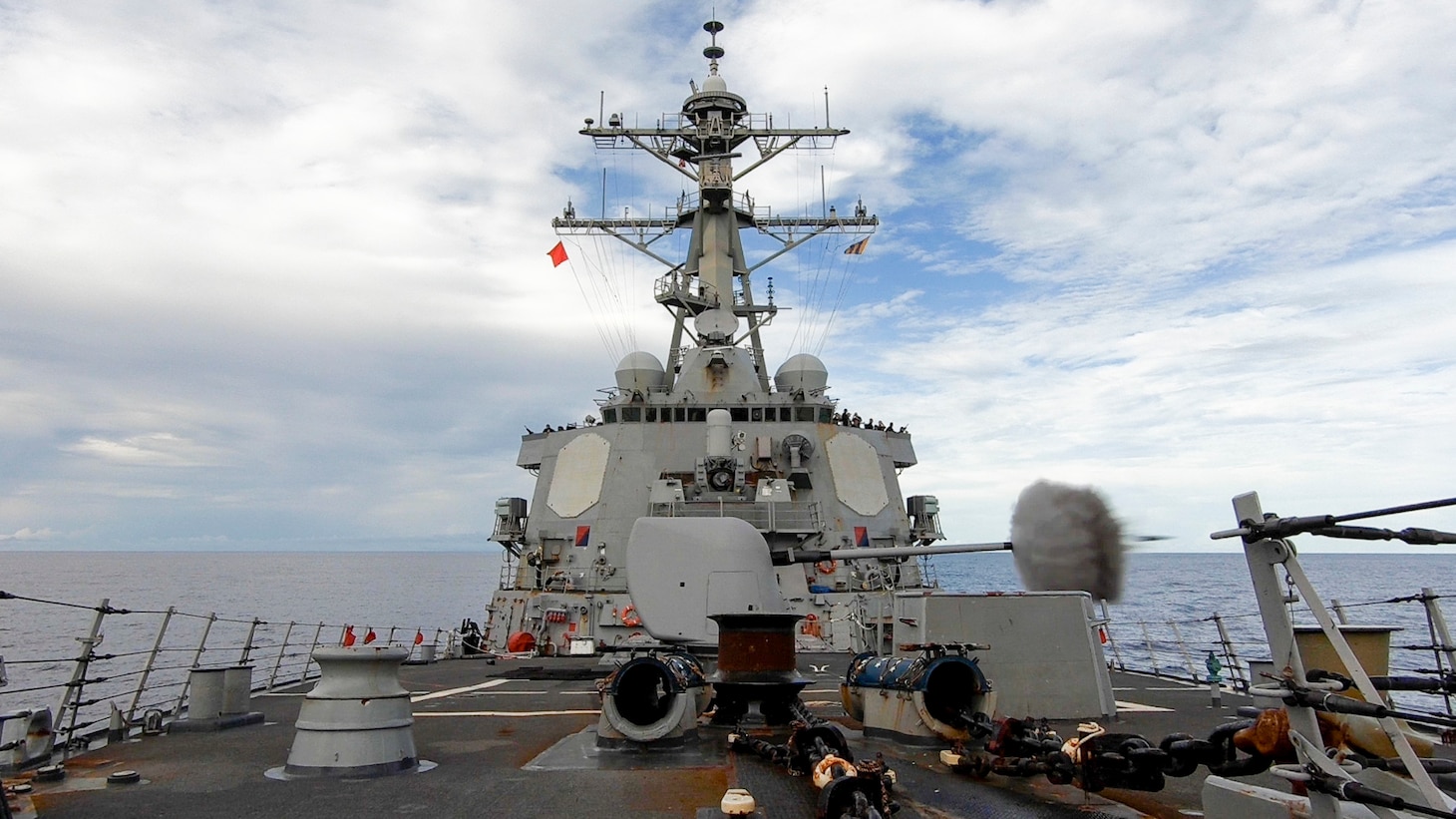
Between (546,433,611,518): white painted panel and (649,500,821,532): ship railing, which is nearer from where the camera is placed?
(649,500,821,532): ship railing

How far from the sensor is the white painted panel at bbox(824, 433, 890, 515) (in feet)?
55.0

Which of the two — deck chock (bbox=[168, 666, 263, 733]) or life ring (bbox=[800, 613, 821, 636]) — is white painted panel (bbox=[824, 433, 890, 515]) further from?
deck chock (bbox=[168, 666, 263, 733])

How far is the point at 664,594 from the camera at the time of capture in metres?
8.30

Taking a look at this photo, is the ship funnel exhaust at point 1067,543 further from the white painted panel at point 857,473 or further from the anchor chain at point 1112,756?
the white painted panel at point 857,473

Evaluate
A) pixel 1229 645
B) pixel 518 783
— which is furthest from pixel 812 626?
pixel 518 783

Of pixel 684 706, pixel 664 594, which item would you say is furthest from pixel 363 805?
pixel 664 594

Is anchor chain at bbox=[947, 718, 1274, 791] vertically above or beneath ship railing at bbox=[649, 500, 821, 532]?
beneath

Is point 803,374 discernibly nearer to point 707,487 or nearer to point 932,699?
point 707,487

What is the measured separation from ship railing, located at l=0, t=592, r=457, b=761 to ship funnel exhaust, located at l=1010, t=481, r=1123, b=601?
6116 millimetres

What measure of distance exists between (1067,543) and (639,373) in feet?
38.5

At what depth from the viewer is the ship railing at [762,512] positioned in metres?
15.3

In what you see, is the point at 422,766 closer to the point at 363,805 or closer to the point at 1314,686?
the point at 363,805

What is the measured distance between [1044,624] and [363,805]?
18.0ft

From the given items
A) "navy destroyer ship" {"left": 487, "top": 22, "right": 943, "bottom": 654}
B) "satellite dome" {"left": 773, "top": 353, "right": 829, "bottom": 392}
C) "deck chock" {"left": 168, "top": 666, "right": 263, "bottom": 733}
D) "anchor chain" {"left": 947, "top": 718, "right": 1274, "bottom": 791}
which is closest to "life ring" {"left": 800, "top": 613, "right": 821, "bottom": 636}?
"navy destroyer ship" {"left": 487, "top": 22, "right": 943, "bottom": 654}
